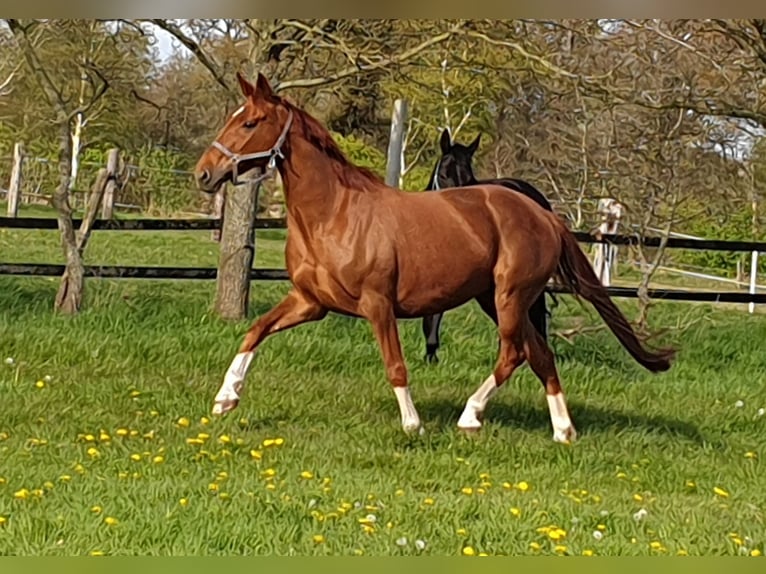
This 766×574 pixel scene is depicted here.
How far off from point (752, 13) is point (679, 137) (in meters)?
0.39

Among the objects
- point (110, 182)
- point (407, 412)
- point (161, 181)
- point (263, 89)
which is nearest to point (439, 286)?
point (407, 412)

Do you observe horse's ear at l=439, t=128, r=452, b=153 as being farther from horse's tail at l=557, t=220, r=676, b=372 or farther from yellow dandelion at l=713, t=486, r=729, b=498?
yellow dandelion at l=713, t=486, r=729, b=498

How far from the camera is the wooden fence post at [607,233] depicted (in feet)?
9.25

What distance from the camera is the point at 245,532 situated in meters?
2.22

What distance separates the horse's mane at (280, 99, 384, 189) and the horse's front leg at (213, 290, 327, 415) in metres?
0.33

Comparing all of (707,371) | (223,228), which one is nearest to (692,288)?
(707,371)

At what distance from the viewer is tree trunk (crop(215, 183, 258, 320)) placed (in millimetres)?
2777

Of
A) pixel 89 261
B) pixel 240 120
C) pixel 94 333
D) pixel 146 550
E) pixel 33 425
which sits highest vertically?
pixel 240 120

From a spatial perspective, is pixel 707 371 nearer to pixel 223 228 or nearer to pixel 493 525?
pixel 493 525

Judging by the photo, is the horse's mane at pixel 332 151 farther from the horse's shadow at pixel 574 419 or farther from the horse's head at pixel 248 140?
the horse's shadow at pixel 574 419

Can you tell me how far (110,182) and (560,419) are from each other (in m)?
1.43

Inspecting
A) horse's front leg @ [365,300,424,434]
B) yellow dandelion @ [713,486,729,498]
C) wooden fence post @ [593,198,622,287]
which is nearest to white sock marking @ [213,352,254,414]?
horse's front leg @ [365,300,424,434]

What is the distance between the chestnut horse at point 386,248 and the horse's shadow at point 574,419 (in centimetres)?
5

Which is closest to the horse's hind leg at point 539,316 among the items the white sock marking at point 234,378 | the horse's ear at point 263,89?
the white sock marking at point 234,378
